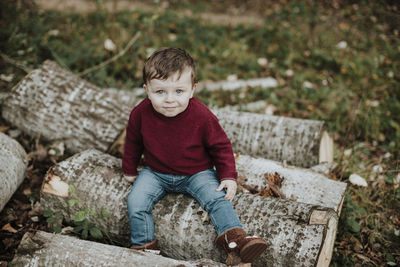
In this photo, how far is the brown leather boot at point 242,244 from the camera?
5.83ft

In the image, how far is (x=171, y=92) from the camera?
198 centimetres

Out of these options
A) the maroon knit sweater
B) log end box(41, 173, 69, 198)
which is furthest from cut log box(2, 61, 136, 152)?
the maroon knit sweater

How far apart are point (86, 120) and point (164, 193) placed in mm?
1222

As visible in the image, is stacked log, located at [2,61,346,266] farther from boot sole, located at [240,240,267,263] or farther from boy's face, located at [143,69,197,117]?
boy's face, located at [143,69,197,117]

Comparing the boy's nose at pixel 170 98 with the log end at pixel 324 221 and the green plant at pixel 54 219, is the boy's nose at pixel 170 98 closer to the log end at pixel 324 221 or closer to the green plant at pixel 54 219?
the log end at pixel 324 221

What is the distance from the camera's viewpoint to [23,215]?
2.66 metres

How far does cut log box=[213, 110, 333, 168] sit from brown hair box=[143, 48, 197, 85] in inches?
46.8

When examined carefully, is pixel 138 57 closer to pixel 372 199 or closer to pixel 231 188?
pixel 231 188

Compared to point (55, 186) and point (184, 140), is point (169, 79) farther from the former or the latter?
point (55, 186)

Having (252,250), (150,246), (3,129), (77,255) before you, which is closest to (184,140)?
(150,246)

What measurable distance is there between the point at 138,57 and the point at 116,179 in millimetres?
2695

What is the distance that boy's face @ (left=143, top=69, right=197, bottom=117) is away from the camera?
1.95m

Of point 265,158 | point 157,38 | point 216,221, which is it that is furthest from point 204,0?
point 216,221

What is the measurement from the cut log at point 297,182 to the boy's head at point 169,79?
3.05 feet
